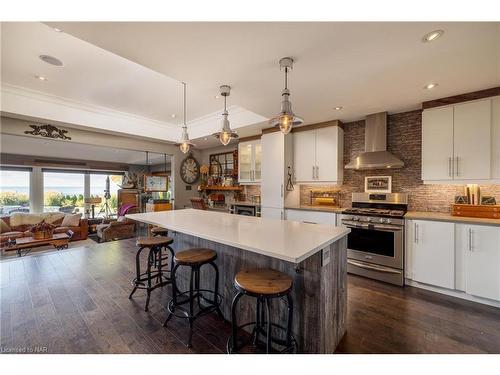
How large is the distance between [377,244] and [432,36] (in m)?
2.51

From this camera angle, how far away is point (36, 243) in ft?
16.8

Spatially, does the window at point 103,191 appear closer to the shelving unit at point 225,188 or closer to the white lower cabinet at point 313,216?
the shelving unit at point 225,188

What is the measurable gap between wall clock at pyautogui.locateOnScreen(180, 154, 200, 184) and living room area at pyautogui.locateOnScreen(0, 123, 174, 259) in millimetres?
493

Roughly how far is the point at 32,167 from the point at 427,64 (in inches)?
410

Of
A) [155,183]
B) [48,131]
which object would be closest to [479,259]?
[48,131]

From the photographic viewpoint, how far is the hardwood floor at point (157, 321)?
176cm

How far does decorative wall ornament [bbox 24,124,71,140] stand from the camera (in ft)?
12.2

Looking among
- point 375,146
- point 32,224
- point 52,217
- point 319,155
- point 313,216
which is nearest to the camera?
point 375,146

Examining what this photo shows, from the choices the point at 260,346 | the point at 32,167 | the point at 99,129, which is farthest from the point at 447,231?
the point at 32,167

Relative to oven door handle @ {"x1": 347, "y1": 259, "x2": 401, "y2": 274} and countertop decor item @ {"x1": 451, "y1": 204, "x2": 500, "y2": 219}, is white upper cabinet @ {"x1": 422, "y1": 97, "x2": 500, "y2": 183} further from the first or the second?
oven door handle @ {"x1": 347, "y1": 259, "x2": 401, "y2": 274}

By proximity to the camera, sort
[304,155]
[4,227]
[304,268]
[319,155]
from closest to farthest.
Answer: [304,268]
[319,155]
[304,155]
[4,227]

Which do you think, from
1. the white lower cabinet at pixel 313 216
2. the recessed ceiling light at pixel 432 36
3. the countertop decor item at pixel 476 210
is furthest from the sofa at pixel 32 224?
the countertop decor item at pixel 476 210

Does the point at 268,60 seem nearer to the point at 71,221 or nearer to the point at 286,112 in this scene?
the point at 286,112

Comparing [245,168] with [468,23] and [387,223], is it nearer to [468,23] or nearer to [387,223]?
[387,223]
